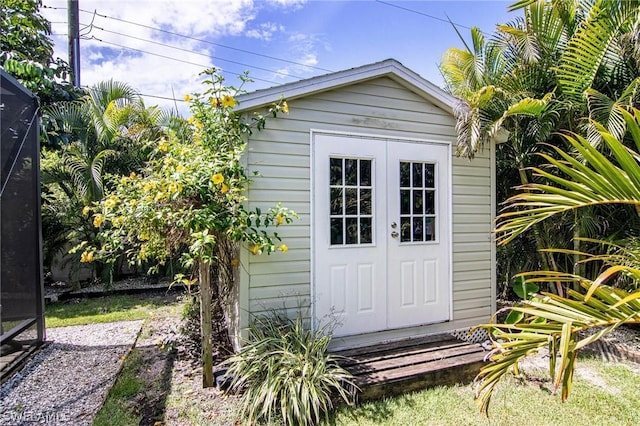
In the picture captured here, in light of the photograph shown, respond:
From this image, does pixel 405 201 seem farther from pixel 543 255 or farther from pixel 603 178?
pixel 543 255

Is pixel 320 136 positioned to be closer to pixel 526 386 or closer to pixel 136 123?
pixel 526 386

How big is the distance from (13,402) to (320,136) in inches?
137

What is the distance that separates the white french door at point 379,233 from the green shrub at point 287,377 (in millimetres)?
545

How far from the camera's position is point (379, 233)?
386 cm

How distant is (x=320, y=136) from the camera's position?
12.1 ft

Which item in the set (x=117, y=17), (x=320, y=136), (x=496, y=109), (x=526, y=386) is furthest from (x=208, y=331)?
(x=117, y=17)

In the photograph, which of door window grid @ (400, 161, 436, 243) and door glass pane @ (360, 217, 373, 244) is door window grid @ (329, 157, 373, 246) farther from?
door window grid @ (400, 161, 436, 243)

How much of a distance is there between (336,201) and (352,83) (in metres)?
1.24

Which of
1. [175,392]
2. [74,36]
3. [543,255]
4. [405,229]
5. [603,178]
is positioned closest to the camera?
[603,178]

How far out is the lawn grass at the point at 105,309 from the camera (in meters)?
5.29

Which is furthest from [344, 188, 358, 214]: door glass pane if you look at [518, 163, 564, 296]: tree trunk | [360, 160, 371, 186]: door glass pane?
[518, 163, 564, 296]: tree trunk

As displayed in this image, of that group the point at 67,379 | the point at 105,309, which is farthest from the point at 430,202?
the point at 105,309

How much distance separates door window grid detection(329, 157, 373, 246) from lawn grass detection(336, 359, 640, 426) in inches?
60.2

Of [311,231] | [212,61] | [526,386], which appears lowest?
[526,386]
